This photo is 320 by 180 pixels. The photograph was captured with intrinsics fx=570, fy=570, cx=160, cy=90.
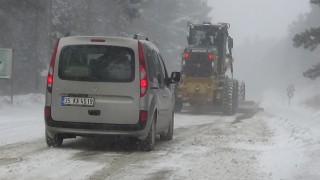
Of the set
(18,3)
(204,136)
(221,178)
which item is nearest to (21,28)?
(18,3)

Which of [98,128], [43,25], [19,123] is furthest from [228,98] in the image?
[98,128]

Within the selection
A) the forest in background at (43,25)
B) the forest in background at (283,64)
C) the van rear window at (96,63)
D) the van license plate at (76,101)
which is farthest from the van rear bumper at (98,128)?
the forest in background at (283,64)

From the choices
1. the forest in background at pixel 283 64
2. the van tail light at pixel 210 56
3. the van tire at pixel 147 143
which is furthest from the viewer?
the forest in background at pixel 283 64

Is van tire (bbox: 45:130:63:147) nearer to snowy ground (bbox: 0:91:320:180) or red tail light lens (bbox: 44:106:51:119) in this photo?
snowy ground (bbox: 0:91:320:180)

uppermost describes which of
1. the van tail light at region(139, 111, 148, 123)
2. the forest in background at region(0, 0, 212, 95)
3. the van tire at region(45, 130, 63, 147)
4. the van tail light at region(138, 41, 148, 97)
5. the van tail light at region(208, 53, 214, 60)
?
Answer: the forest in background at region(0, 0, 212, 95)

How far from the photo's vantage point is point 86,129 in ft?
30.7

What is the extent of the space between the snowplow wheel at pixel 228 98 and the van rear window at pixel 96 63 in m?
17.0

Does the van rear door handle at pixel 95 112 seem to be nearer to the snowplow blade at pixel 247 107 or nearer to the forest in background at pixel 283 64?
the snowplow blade at pixel 247 107

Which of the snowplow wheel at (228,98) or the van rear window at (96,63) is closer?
the van rear window at (96,63)

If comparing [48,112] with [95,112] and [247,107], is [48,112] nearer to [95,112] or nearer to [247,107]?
[95,112]

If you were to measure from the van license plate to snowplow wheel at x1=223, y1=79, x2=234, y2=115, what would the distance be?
1726 centimetres

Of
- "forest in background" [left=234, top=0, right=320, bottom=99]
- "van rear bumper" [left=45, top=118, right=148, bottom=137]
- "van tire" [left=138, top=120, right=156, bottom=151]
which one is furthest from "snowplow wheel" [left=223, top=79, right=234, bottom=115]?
"forest in background" [left=234, top=0, right=320, bottom=99]

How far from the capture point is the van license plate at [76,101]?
9328 millimetres

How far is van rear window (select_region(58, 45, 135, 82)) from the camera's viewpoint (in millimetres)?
9430
